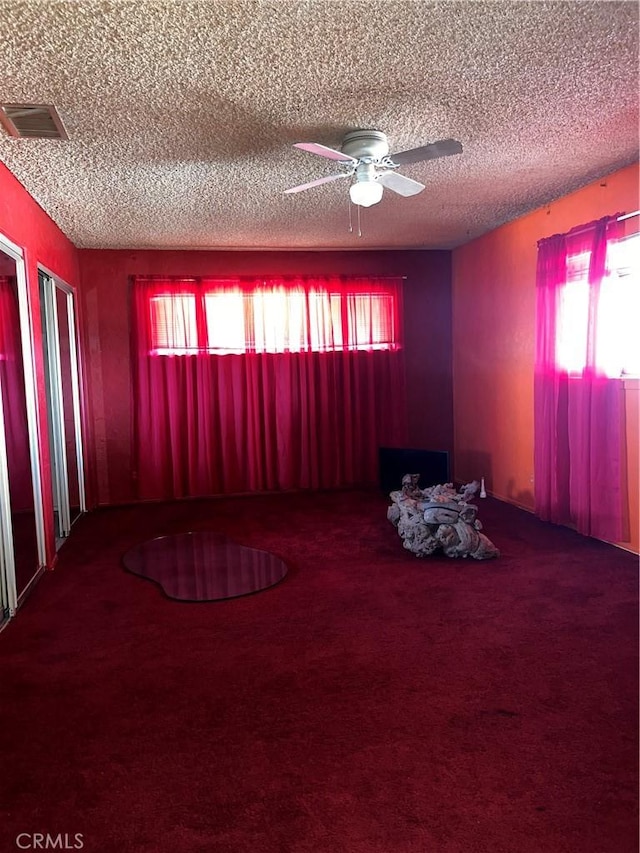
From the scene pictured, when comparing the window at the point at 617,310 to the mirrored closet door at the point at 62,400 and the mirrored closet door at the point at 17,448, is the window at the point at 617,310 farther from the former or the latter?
the mirrored closet door at the point at 62,400

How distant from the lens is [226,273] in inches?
222

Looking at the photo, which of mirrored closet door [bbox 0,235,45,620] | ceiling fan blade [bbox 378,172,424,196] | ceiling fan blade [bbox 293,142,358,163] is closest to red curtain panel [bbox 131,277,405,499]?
mirrored closet door [bbox 0,235,45,620]

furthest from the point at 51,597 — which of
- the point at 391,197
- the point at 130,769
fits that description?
the point at 391,197

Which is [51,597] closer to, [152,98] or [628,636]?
[152,98]

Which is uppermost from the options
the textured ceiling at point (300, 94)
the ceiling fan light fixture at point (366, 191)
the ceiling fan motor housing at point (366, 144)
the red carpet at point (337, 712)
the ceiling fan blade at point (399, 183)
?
the textured ceiling at point (300, 94)

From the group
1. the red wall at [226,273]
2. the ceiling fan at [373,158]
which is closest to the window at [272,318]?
the red wall at [226,273]

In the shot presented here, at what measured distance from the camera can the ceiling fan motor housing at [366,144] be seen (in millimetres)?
2859

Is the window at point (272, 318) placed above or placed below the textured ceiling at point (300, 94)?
below

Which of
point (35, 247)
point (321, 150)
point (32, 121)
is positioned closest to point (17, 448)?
point (35, 247)

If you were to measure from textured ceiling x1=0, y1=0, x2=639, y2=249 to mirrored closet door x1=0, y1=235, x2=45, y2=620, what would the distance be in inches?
28.4

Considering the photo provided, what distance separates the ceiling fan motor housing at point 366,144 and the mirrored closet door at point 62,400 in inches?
95.7

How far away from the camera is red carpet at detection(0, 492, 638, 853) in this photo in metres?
1.61

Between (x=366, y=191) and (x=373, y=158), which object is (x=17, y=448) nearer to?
(x=366, y=191)

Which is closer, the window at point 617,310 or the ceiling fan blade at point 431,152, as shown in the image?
the ceiling fan blade at point 431,152
